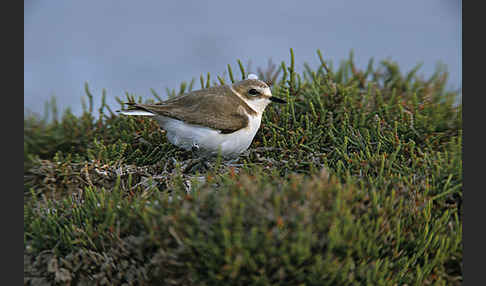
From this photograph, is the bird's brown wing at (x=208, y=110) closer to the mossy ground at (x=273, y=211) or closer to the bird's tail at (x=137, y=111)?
the bird's tail at (x=137, y=111)

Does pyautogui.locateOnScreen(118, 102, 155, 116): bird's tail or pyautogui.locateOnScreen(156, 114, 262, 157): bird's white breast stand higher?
pyautogui.locateOnScreen(118, 102, 155, 116): bird's tail

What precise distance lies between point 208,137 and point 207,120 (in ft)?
0.50

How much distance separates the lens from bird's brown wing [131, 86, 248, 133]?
3.65m

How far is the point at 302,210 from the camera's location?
7.63 ft

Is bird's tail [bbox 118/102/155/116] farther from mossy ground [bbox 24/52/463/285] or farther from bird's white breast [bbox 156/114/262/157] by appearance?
mossy ground [bbox 24/52/463/285]

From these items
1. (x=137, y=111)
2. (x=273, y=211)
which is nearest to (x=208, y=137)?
(x=137, y=111)

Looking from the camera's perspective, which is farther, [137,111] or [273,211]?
[137,111]

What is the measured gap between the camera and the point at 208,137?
12.0 feet

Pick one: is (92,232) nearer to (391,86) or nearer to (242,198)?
(242,198)

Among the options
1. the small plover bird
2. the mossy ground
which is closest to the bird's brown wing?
the small plover bird

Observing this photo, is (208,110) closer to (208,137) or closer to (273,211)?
(208,137)

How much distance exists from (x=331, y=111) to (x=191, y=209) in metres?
2.65

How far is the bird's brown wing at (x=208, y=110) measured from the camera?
365cm

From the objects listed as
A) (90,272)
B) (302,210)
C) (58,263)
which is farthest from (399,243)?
(58,263)
